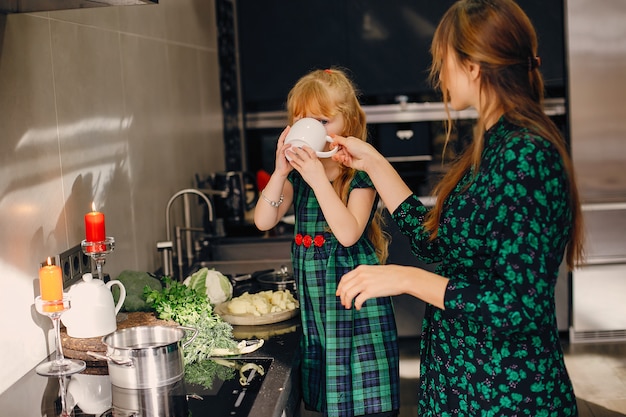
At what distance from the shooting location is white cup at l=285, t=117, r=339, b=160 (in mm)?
1930

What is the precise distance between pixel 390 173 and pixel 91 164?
923mm

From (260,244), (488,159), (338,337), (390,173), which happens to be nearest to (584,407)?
(260,244)

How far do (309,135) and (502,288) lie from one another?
695mm

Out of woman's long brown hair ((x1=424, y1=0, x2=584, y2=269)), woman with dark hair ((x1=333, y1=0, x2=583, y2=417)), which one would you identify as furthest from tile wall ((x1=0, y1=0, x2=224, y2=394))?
woman's long brown hair ((x1=424, y1=0, x2=584, y2=269))

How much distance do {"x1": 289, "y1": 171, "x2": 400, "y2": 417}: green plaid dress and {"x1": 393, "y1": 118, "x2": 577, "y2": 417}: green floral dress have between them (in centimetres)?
43

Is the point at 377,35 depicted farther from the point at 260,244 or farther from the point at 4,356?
the point at 4,356

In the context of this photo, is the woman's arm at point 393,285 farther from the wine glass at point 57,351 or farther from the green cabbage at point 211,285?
the green cabbage at point 211,285

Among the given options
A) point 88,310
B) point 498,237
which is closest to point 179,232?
point 88,310

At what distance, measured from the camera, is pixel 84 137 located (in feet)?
7.33

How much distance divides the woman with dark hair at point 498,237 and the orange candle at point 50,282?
2.06ft

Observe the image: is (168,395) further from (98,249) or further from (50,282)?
(98,249)

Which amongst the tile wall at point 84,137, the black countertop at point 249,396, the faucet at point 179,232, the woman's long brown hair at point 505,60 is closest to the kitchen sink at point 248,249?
the faucet at point 179,232

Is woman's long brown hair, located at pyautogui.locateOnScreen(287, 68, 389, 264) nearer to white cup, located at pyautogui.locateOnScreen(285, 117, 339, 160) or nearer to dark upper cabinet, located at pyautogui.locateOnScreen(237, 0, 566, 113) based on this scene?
white cup, located at pyautogui.locateOnScreen(285, 117, 339, 160)

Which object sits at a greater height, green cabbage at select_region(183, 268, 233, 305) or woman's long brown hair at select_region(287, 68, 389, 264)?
woman's long brown hair at select_region(287, 68, 389, 264)
